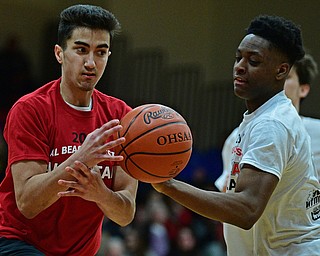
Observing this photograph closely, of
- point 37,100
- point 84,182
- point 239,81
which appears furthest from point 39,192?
point 239,81

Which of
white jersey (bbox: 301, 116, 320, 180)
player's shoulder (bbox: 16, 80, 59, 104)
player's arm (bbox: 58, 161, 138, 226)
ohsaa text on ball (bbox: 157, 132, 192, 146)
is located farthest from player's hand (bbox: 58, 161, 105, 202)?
white jersey (bbox: 301, 116, 320, 180)

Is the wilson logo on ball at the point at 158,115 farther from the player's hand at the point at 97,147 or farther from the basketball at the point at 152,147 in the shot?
the player's hand at the point at 97,147

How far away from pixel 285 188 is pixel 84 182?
3.93 feet

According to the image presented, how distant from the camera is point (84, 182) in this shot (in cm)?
390

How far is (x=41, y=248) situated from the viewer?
4.45 meters

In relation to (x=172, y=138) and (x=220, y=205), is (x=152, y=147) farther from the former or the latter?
(x=220, y=205)

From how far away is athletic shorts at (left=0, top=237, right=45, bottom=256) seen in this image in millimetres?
4344

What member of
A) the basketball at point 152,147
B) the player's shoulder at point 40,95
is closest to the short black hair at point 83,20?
the player's shoulder at point 40,95

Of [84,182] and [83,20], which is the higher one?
[83,20]

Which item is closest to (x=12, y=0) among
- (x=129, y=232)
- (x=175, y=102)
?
(x=175, y=102)

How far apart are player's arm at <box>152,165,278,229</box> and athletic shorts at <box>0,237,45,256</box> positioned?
3.22 ft

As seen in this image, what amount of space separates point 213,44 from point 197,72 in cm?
106

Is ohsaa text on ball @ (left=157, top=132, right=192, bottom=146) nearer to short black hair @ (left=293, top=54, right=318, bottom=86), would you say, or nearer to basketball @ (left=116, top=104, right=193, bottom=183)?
basketball @ (left=116, top=104, right=193, bottom=183)

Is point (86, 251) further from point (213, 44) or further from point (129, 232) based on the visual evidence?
point (213, 44)
